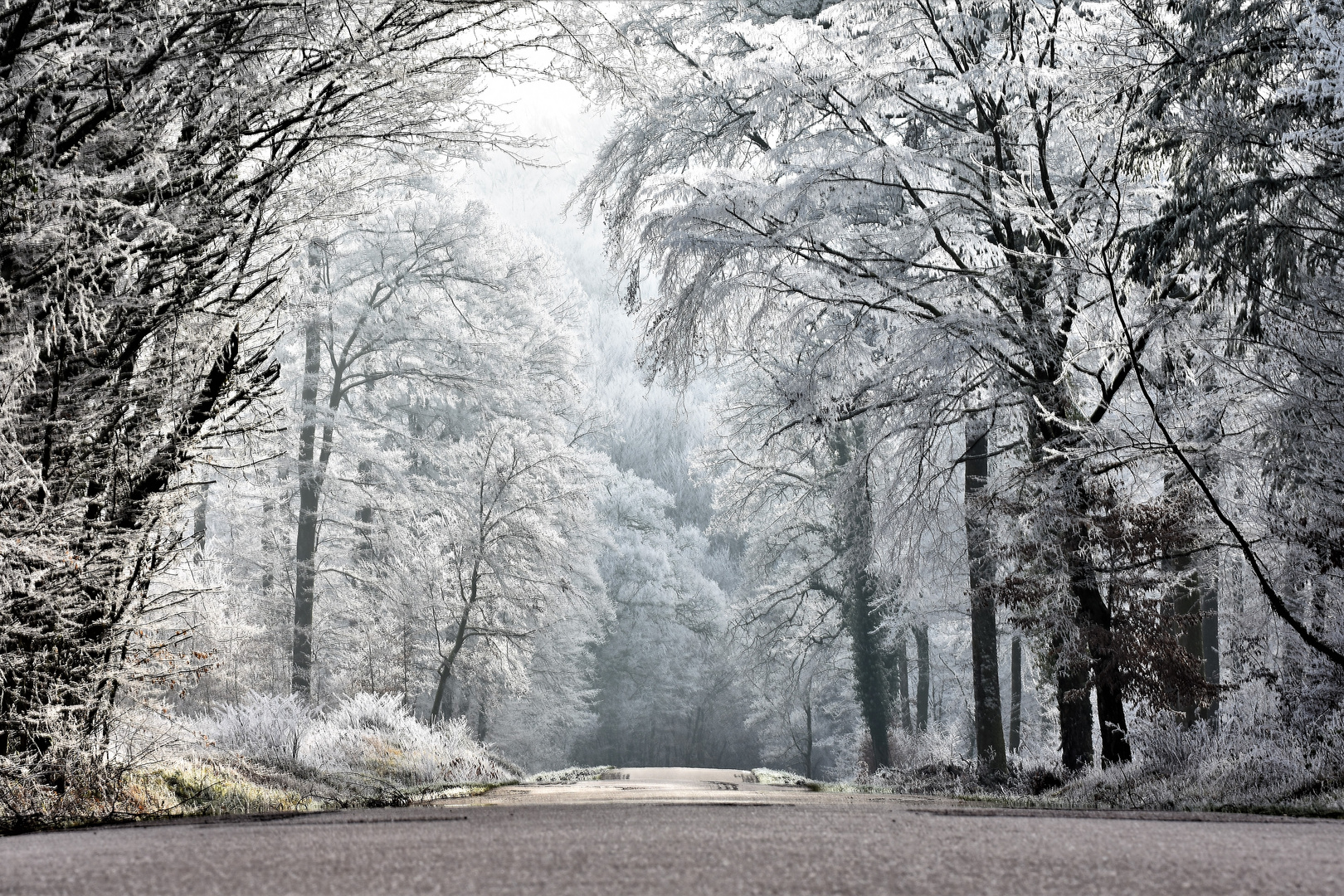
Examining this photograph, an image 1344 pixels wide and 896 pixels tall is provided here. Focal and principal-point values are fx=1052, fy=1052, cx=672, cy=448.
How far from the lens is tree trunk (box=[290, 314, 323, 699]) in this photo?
20234 millimetres

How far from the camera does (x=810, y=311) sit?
12.3 meters

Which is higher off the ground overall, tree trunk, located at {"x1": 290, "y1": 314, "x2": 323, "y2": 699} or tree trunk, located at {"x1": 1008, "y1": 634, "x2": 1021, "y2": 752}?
tree trunk, located at {"x1": 290, "y1": 314, "x2": 323, "y2": 699}

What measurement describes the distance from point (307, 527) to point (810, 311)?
12948 mm

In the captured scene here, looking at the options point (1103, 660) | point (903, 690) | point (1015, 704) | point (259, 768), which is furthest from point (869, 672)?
point (259, 768)

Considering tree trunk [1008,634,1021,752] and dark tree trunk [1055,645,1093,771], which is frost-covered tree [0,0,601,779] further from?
tree trunk [1008,634,1021,752]

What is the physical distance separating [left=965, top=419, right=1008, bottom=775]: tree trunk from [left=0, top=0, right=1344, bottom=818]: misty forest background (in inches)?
2.8

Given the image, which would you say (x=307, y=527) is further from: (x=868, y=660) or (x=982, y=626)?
(x=982, y=626)

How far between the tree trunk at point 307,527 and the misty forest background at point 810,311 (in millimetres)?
200

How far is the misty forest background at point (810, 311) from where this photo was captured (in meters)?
5.10

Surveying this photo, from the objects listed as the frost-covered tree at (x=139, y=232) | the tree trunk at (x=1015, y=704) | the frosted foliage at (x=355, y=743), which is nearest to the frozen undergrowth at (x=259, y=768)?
the frosted foliage at (x=355, y=743)

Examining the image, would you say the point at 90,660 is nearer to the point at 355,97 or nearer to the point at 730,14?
the point at 355,97

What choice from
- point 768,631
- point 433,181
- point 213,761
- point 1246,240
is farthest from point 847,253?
point 433,181

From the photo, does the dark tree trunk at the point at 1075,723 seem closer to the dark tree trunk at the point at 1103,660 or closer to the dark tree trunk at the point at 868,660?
the dark tree trunk at the point at 1103,660

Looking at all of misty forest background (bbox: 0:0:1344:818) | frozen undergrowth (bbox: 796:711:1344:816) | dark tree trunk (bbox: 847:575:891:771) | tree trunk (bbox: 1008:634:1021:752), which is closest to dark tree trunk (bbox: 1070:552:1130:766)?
misty forest background (bbox: 0:0:1344:818)
